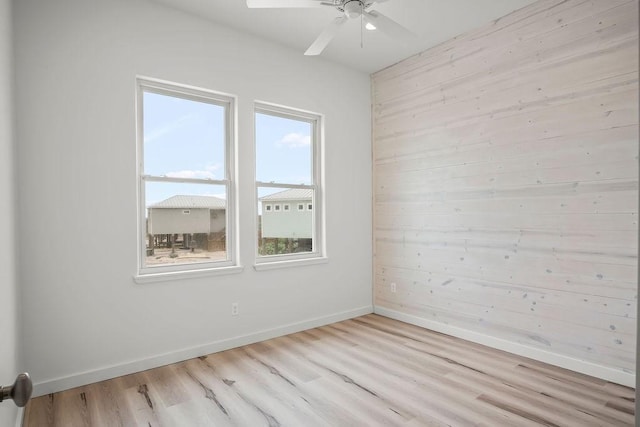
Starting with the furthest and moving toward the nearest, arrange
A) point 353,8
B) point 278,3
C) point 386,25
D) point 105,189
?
point 105,189
point 386,25
point 353,8
point 278,3

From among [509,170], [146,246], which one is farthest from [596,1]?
[146,246]

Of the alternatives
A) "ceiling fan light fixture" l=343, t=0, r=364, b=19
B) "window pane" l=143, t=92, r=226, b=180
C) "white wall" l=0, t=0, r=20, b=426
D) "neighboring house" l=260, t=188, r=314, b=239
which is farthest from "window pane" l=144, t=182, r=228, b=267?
"ceiling fan light fixture" l=343, t=0, r=364, b=19

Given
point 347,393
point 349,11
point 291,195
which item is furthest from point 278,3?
point 347,393

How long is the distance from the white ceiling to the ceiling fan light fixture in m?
0.77

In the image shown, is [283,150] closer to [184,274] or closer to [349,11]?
[184,274]

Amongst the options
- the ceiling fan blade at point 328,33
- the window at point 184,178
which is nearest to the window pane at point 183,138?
the window at point 184,178

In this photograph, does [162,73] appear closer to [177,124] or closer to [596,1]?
[177,124]

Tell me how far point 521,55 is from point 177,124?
9.83 feet

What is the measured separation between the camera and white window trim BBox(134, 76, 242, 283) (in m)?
2.98

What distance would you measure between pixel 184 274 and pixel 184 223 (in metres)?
0.45

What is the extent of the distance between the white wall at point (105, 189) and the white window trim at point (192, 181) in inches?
2.9

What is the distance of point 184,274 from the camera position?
3.09m

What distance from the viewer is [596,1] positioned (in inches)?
106

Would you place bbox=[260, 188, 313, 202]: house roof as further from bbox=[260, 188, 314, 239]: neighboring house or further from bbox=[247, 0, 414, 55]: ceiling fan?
bbox=[247, 0, 414, 55]: ceiling fan
